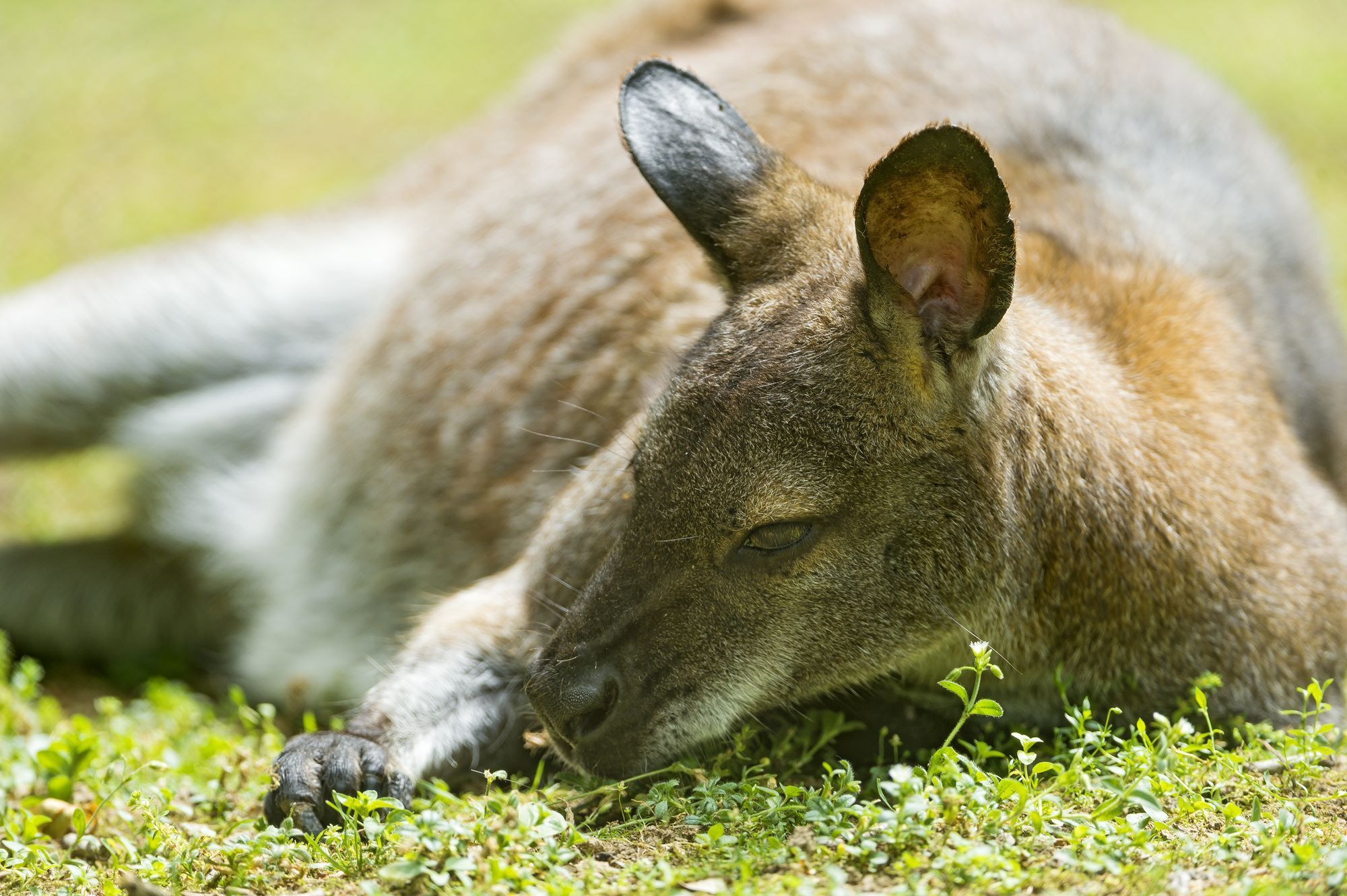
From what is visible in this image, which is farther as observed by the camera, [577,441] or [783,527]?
[577,441]

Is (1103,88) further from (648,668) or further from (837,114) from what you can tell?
(648,668)

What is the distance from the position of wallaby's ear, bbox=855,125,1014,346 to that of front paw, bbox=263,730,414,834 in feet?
4.99

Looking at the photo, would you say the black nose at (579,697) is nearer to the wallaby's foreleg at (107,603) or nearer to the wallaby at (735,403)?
the wallaby at (735,403)

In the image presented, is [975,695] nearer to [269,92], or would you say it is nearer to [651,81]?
[651,81]

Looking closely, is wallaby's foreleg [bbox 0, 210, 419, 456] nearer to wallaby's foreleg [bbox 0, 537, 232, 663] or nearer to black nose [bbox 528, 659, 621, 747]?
wallaby's foreleg [bbox 0, 537, 232, 663]

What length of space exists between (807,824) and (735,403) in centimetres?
85

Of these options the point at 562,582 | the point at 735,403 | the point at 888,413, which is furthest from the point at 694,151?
the point at 562,582

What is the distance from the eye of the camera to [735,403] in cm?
302

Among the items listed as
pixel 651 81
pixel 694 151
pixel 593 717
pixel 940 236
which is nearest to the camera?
pixel 940 236

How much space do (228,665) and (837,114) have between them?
2941 millimetres

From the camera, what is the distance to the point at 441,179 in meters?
5.91

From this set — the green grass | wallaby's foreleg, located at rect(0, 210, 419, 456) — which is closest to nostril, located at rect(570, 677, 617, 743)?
the green grass

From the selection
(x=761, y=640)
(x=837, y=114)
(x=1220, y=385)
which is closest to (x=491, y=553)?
(x=761, y=640)

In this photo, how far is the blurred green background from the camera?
363 inches
